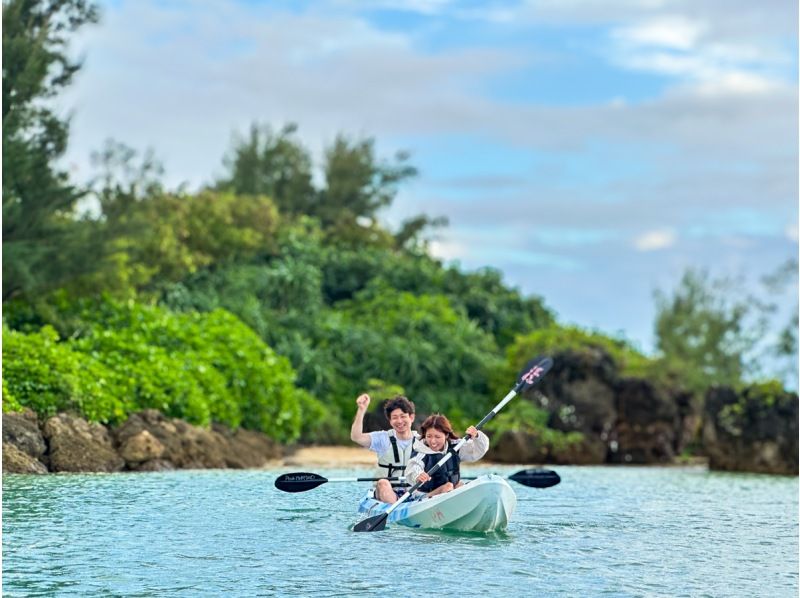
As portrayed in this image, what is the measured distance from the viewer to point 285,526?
14750 mm

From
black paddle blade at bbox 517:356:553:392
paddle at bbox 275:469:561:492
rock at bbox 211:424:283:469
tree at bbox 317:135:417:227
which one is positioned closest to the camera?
paddle at bbox 275:469:561:492

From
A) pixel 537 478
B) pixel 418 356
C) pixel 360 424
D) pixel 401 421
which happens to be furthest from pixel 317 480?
pixel 418 356

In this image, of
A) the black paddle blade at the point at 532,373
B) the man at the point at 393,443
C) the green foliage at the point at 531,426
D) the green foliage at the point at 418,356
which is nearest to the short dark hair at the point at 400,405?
the man at the point at 393,443

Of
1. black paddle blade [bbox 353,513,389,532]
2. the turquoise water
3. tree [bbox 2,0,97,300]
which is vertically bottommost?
the turquoise water

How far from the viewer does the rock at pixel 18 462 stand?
19422 mm

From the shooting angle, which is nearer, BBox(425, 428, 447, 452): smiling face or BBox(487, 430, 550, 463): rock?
BBox(425, 428, 447, 452): smiling face

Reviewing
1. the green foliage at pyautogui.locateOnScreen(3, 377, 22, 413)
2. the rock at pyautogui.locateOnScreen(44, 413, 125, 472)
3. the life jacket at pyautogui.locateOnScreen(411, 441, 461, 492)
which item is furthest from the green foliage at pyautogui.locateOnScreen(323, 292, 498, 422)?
the life jacket at pyautogui.locateOnScreen(411, 441, 461, 492)

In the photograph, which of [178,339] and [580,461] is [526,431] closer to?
[580,461]

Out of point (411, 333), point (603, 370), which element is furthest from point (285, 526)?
point (411, 333)

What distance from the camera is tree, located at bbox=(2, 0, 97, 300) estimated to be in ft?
79.8

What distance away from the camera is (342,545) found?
43.3 ft

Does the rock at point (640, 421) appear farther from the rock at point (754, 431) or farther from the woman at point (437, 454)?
the woman at point (437, 454)

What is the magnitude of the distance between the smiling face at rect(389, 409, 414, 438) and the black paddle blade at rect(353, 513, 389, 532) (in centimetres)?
126

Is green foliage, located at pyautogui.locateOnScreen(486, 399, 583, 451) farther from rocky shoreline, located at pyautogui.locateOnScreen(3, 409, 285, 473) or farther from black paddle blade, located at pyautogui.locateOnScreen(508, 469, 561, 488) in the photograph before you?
black paddle blade, located at pyautogui.locateOnScreen(508, 469, 561, 488)
